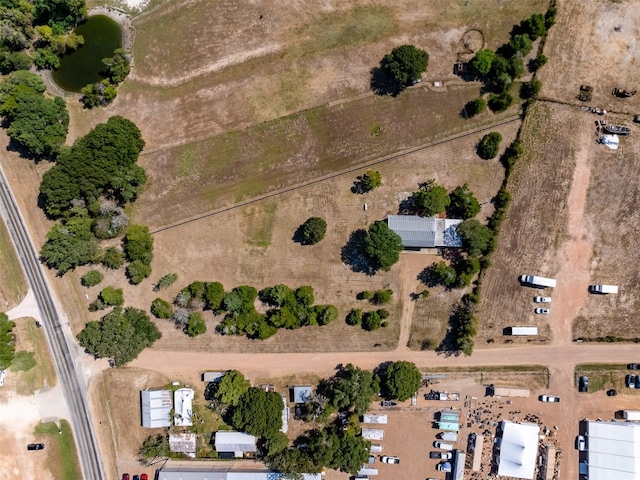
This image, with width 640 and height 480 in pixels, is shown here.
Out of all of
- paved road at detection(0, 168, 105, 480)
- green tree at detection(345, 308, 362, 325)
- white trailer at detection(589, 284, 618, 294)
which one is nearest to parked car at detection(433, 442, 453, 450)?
→ green tree at detection(345, 308, 362, 325)

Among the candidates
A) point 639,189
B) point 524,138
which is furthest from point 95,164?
point 639,189

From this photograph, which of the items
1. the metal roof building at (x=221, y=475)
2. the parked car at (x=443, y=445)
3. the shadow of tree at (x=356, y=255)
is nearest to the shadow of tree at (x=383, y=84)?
the shadow of tree at (x=356, y=255)

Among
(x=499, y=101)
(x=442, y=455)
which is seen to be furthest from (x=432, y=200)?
(x=442, y=455)

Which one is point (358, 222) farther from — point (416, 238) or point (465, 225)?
point (465, 225)

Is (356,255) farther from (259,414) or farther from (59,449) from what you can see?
(59,449)

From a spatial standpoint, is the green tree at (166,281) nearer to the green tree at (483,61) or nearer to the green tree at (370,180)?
the green tree at (370,180)

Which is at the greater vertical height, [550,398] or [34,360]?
[550,398]

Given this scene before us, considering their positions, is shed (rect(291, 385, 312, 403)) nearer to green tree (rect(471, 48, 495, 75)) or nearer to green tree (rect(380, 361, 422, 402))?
green tree (rect(380, 361, 422, 402))
